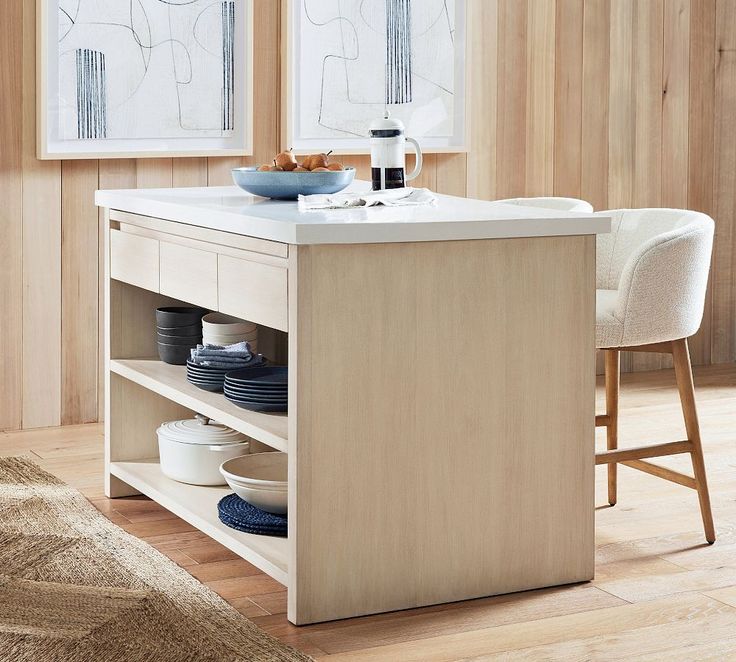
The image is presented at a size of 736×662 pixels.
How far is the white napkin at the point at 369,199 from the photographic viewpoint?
8.91ft

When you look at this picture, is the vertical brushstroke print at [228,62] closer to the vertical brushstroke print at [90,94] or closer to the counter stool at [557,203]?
the vertical brushstroke print at [90,94]

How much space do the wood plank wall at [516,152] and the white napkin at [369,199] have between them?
4.81ft

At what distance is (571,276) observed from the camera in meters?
2.61

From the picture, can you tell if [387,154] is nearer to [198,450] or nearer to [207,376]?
[207,376]

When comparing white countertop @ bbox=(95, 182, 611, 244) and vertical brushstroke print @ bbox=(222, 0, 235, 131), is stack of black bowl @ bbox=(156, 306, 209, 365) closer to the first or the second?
white countertop @ bbox=(95, 182, 611, 244)

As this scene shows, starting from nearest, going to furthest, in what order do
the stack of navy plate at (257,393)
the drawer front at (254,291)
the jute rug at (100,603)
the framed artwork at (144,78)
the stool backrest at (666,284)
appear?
the jute rug at (100,603), the drawer front at (254,291), the stack of navy plate at (257,393), the stool backrest at (666,284), the framed artwork at (144,78)

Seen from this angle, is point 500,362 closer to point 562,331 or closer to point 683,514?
point 562,331

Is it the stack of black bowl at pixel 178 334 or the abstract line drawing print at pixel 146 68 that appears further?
the abstract line drawing print at pixel 146 68

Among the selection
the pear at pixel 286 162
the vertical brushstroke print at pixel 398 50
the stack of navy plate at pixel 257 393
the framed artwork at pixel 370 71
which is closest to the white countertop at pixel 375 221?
the pear at pixel 286 162

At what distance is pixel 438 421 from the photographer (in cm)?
252

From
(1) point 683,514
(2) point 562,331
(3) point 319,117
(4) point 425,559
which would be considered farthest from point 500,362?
(3) point 319,117

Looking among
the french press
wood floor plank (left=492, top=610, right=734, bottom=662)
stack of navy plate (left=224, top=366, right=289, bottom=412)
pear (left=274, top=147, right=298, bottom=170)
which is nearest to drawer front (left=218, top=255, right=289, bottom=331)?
stack of navy plate (left=224, top=366, right=289, bottom=412)

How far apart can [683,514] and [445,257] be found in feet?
3.96

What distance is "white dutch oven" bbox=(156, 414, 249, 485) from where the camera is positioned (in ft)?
10.4
